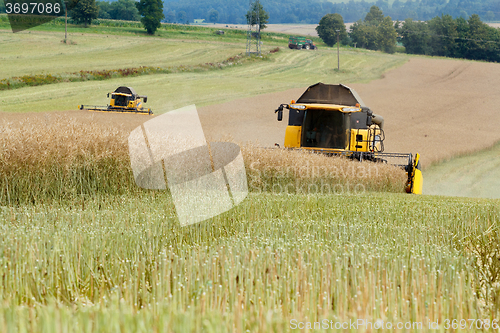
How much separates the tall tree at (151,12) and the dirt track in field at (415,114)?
96.9 ft

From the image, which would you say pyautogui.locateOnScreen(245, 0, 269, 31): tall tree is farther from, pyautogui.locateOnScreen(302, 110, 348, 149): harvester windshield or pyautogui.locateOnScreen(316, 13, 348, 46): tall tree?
pyautogui.locateOnScreen(302, 110, 348, 149): harvester windshield

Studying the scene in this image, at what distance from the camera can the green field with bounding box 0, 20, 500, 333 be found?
272 centimetres

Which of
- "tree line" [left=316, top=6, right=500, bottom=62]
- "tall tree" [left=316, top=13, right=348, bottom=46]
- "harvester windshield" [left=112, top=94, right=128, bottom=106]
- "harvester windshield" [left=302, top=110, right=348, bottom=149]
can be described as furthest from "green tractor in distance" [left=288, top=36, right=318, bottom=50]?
"harvester windshield" [left=302, top=110, right=348, bottom=149]

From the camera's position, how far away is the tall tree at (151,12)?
202 feet

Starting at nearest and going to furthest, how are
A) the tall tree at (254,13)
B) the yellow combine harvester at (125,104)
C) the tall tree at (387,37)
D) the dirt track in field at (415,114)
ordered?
the dirt track in field at (415,114) → the yellow combine harvester at (125,104) → the tall tree at (254,13) → the tall tree at (387,37)

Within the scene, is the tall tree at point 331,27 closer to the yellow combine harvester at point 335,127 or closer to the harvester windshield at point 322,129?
the yellow combine harvester at point 335,127

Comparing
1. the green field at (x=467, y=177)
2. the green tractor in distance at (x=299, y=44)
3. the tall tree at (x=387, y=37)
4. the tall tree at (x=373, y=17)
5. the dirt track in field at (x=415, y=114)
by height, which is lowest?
the green field at (x=467, y=177)

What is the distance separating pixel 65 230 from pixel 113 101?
24268mm

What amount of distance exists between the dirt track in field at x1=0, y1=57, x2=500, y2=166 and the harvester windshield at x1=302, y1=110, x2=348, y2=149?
349 centimetres

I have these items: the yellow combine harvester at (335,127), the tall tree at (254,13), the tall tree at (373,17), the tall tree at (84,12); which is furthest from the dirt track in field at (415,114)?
the tall tree at (373,17)

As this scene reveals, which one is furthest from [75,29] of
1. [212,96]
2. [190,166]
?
[190,166]

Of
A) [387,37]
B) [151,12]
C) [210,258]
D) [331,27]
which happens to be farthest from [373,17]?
[210,258]

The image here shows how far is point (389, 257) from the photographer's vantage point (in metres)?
3.92

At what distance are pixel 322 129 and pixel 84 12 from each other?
53636 millimetres
